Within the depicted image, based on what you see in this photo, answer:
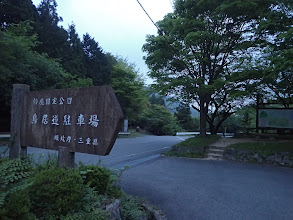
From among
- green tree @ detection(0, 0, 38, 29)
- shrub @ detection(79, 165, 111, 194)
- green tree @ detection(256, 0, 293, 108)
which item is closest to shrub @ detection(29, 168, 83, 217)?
shrub @ detection(79, 165, 111, 194)

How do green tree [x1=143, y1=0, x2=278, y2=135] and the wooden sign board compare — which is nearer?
the wooden sign board

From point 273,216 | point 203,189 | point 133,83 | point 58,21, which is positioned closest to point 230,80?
point 203,189

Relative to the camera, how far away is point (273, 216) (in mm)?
3996

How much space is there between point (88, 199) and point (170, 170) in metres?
5.09

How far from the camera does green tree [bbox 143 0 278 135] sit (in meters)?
10.1

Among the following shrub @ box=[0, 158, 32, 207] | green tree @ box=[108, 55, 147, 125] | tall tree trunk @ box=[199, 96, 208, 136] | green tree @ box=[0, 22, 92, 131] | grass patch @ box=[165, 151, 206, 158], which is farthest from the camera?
green tree @ box=[108, 55, 147, 125]

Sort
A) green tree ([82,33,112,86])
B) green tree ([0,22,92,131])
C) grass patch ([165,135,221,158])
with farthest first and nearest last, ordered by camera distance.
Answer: green tree ([82,33,112,86]) < green tree ([0,22,92,131]) < grass patch ([165,135,221,158])

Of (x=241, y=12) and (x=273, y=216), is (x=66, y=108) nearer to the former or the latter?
(x=273, y=216)

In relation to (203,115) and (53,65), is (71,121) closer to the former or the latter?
(203,115)

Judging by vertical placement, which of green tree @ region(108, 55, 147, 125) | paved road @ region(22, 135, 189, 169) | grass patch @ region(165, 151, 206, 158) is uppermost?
green tree @ region(108, 55, 147, 125)

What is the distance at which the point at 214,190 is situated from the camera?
212 inches

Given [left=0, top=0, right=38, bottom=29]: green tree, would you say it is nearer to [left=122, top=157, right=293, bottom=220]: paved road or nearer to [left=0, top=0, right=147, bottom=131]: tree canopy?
[left=0, top=0, right=147, bottom=131]: tree canopy

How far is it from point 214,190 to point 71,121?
380cm

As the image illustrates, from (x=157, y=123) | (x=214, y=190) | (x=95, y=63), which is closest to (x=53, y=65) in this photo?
(x=95, y=63)
